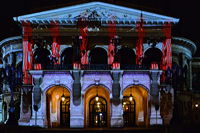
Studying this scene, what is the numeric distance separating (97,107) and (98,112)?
614 millimetres

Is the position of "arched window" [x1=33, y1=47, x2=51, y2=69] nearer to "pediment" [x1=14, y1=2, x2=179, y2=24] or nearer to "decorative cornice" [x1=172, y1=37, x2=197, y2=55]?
"pediment" [x1=14, y1=2, x2=179, y2=24]

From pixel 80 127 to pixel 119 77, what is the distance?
6.69 meters

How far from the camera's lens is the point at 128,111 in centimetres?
4631

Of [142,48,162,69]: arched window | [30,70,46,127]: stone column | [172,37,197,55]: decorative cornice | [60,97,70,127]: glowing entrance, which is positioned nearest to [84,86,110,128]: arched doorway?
[60,97,70,127]: glowing entrance

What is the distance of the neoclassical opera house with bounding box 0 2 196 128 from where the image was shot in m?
43.0

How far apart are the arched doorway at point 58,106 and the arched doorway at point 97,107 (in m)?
2.56

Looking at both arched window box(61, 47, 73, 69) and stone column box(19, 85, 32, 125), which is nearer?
stone column box(19, 85, 32, 125)

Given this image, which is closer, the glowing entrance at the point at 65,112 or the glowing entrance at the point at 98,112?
the glowing entrance at the point at 98,112

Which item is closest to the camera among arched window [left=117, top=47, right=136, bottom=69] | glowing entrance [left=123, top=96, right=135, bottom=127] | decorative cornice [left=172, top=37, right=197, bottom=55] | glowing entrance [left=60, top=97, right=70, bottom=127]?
glowing entrance [left=123, top=96, right=135, bottom=127]

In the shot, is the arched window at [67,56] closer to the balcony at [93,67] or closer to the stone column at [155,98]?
the balcony at [93,67]

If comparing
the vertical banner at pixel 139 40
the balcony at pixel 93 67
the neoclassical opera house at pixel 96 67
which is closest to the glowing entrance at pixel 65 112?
the neoclassical opera house at pixel 96 67

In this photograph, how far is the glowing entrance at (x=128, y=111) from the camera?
151 ft

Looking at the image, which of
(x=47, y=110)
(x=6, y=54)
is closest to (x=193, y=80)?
(x=47, y=110)

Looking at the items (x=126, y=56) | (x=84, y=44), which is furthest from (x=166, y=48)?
(x=84, y=44)
